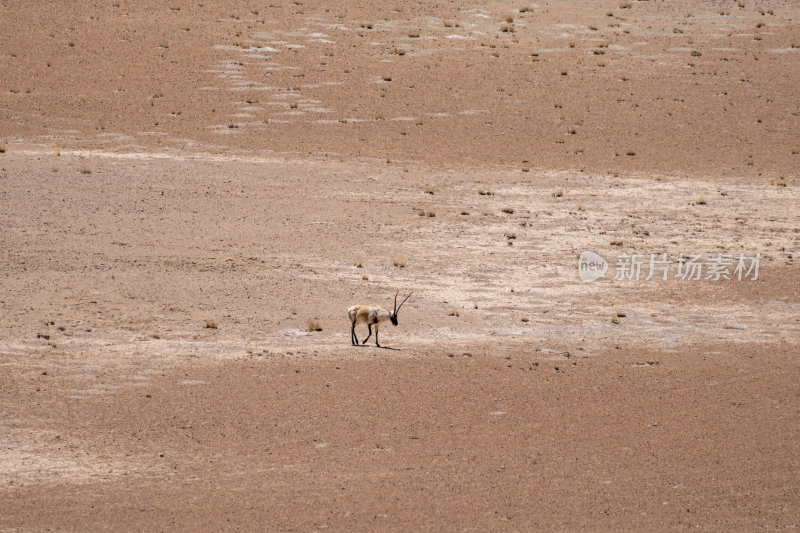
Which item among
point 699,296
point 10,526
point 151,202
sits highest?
point 151,202

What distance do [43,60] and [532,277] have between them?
26.6 m

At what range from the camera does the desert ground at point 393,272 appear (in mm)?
11438

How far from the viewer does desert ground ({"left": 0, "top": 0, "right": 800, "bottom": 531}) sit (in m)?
11.4

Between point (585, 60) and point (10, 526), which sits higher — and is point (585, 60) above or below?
above

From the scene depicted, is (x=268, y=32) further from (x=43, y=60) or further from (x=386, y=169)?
(x=386, y=169)

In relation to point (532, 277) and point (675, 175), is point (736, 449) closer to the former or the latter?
point (532, 277)

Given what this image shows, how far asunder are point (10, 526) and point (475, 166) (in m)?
23.2

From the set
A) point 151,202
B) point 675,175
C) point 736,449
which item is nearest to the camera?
point 736,449

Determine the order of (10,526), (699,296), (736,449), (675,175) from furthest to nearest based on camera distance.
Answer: (675,175)
(699,296)
(736,449)
(10,526)

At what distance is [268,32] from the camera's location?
45.4m

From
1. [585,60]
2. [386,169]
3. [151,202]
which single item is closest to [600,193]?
[386,169]

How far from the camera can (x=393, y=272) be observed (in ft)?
70.2

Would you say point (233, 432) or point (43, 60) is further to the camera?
point (43, 60)

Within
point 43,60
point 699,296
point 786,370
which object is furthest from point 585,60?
point 786,370
